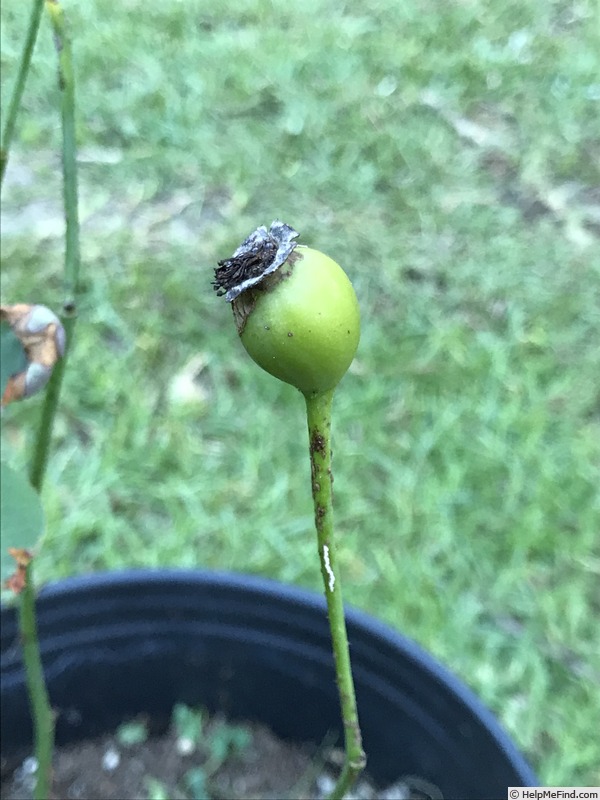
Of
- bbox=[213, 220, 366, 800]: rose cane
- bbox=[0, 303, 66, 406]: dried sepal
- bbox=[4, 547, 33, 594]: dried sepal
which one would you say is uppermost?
bbox=[213, 220, 366, 800]: rose cane

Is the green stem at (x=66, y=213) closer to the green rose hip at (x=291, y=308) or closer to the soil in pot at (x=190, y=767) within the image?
the green rose hip at (x=291, y=308)

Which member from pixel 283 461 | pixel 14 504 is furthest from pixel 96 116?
pixel 14 504

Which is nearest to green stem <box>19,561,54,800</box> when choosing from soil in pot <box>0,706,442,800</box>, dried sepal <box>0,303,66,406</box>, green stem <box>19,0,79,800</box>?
green stem <box>19,0,79,800</box>

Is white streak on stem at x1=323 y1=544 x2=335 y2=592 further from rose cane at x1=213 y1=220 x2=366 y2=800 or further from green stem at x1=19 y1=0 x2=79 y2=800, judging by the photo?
green stem at x1=19 y1=0 x2=79 y2=800

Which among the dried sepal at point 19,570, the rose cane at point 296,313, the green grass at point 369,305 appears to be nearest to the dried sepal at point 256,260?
the rose cane at point 296,313

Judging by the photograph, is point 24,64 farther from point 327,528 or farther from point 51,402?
point 327,528

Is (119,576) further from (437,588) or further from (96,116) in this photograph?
(96,116)
